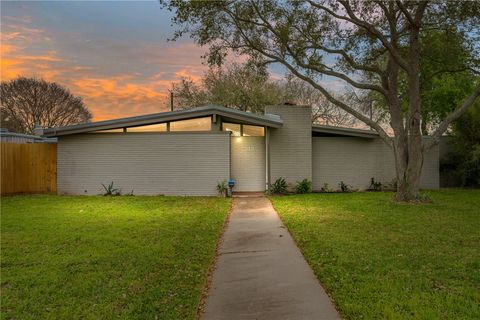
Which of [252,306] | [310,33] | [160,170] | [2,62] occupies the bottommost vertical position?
[252,306]

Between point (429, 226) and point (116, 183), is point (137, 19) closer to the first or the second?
point (116, 183)

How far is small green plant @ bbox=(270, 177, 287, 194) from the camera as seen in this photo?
46.1ft

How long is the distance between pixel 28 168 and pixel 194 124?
6516 millimetres

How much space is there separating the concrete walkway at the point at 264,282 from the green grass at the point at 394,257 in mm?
204

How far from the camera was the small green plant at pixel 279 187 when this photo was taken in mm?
14047

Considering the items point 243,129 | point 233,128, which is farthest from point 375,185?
point 233,128

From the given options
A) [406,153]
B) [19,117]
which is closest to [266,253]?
[406,153]

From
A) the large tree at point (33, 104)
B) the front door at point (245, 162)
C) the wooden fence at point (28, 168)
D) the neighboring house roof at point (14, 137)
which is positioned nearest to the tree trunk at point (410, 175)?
the front door at point (245, 162)

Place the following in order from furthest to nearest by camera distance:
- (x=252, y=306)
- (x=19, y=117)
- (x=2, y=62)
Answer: (x=19, y=117), (x=2, y=62), (x=252, y=306)

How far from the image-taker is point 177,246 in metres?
5.97

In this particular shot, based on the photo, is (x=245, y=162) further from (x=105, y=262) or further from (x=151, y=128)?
(x=105, y=262)

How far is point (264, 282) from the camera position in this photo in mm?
4297

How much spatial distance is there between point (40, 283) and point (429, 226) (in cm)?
706

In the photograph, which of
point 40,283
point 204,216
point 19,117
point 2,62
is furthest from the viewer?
point 19,117
